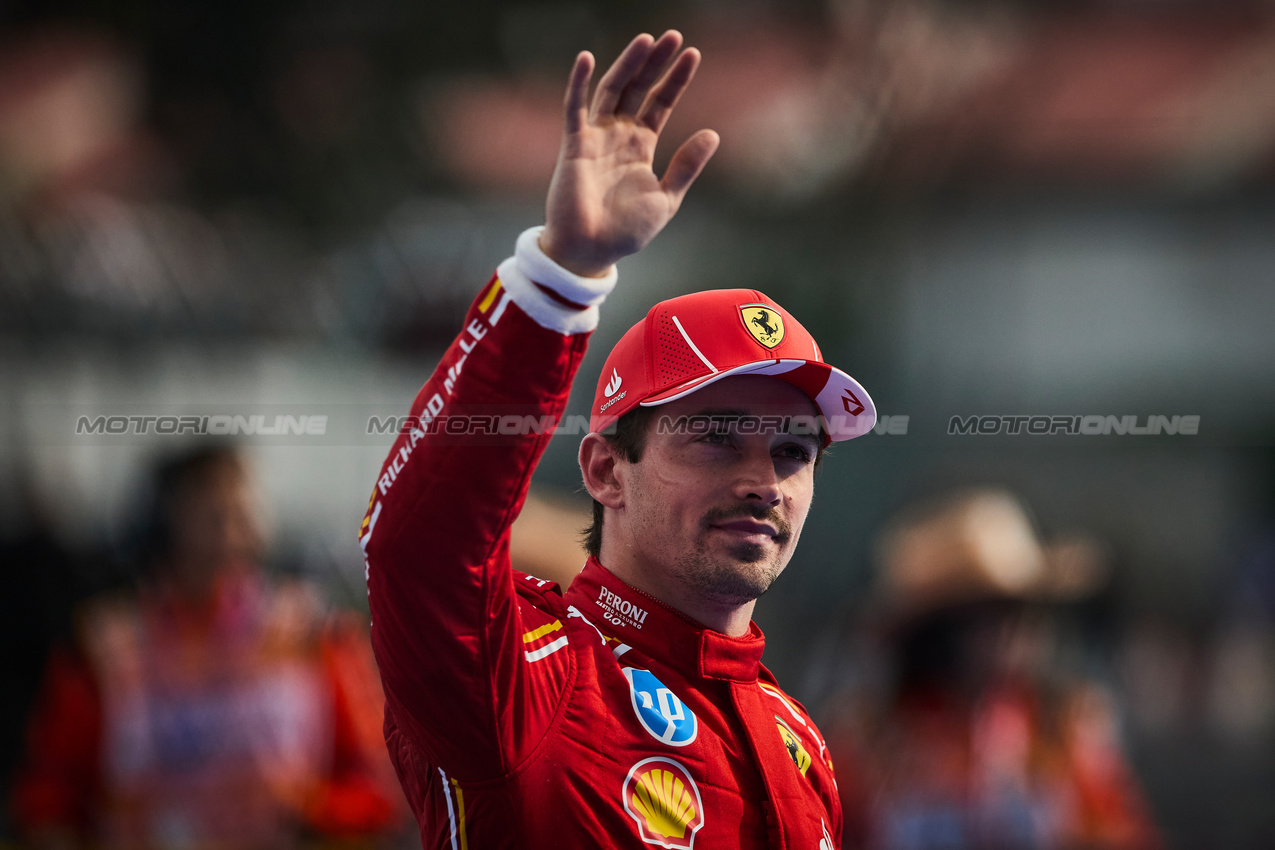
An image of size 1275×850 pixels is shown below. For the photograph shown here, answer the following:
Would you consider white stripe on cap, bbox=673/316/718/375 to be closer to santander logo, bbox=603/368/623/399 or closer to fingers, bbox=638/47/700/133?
santander logo, bbox=603/368/623/399

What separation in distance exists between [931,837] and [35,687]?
3.52 metres

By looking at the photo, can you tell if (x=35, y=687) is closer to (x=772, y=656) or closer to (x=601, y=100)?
(x=601, y=100)

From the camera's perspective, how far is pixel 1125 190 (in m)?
16.2

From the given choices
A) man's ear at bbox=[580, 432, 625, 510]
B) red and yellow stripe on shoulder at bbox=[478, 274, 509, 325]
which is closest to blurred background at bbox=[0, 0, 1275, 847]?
man's ear at bbox=[580, 432, 625, 510]

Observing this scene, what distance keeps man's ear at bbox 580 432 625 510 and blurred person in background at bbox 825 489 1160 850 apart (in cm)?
312

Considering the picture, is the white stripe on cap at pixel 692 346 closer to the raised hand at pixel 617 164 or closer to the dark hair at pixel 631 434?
the dark hair at pixel 631 434

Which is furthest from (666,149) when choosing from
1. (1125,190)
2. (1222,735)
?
(1125,190)

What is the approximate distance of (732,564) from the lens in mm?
1917

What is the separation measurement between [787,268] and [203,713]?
7.49 metres

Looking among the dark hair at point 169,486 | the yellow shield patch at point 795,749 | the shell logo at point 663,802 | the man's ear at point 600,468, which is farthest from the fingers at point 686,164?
the dark hair at point 169,486

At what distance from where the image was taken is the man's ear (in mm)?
2086

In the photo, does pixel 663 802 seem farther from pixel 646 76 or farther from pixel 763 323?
pixel 646 76

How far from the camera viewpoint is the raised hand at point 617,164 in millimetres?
1444

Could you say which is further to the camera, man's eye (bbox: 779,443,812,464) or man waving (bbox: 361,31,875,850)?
man's eye (bbox: 779,443,812,464)
